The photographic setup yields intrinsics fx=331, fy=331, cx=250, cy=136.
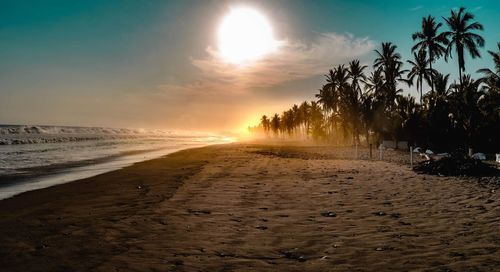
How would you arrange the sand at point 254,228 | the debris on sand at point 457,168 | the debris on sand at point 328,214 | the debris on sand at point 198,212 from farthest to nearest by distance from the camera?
the debris on sand at point 457,168 < the debris on sand at point 198,212 < the debris on sand at point 328,214 < the sand at point 254,228

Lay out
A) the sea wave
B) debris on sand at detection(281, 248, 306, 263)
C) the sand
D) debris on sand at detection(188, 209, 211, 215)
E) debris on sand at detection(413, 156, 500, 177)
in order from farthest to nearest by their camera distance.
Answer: the sea wave, debris on sand at detection(413, 156, 500, 177), debris on sand at detection(188, 209, 211, 215), debris on sand at detection(281, 248, 306, 263), the sand

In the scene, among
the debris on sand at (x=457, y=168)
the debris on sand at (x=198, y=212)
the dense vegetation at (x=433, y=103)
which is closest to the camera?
the debris on sand at (x=198, y=212)

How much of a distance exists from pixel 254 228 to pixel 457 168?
40.3ft

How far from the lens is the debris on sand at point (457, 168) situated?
14676mm

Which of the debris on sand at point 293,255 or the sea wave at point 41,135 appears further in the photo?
the sea wave at point 41,135

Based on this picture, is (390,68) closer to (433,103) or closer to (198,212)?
(433,103)

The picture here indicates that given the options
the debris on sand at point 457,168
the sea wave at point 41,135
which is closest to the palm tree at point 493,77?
the debris on sand at point 457,168

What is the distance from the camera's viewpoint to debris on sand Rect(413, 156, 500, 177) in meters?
14.7

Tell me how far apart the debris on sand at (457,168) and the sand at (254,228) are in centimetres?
281

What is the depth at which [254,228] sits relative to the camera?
681cm

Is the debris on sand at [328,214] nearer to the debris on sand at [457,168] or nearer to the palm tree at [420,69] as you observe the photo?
the debris on sand at [457,168]

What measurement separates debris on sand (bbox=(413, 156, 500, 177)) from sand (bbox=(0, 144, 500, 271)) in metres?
2.81

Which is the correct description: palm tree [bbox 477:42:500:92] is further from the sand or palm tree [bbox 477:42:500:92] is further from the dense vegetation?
the sand

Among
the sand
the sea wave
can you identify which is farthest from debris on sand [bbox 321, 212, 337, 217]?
the sea wave
